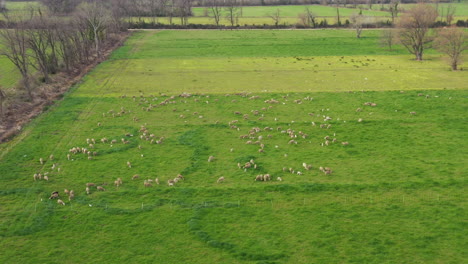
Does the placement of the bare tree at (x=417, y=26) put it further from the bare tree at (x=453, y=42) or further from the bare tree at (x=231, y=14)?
the bare tree at (x=231, y=14)

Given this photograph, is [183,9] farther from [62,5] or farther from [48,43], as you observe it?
[48,43]

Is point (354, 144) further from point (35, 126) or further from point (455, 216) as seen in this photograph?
point (35, 126)


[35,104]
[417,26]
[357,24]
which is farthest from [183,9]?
[35,104]

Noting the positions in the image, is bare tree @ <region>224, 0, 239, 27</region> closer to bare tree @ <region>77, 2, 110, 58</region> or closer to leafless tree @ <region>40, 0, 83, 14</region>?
bare tree @ <region>77, 2, 110, 58</region>

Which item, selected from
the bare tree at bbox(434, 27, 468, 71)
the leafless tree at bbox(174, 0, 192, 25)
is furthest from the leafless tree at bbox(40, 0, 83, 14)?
the bare tree at bbox(434, 27, 468, 71)

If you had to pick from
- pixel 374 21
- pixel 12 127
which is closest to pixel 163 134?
pixel 12 127
